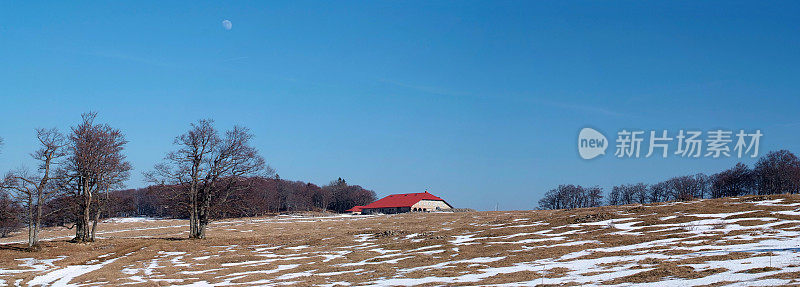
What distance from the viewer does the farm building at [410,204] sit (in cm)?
14438

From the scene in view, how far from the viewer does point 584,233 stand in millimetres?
32781

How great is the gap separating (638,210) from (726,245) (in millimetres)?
21798

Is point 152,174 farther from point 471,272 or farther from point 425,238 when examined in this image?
point 471,272

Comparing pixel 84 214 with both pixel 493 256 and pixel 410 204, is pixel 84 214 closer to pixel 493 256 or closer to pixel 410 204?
pixel 493 256

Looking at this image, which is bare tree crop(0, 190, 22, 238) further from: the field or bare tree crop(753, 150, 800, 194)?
bare tree crop(753, 150, 800, 194)

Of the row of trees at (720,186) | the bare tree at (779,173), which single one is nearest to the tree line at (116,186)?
the row of trees at (720,186)

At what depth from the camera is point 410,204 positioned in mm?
143500

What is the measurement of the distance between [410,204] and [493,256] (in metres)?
118

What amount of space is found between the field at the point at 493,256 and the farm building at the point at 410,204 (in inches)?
3942

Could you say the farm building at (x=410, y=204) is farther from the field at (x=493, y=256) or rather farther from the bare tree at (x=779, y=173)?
the field at (x=493, y=256)

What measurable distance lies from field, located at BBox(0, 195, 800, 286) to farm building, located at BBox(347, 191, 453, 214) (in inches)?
3942

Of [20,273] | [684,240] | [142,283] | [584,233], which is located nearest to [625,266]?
[684,240]

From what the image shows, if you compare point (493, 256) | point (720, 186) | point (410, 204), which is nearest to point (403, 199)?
point (410, 204)

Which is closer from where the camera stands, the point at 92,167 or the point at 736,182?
the point at 92,167
